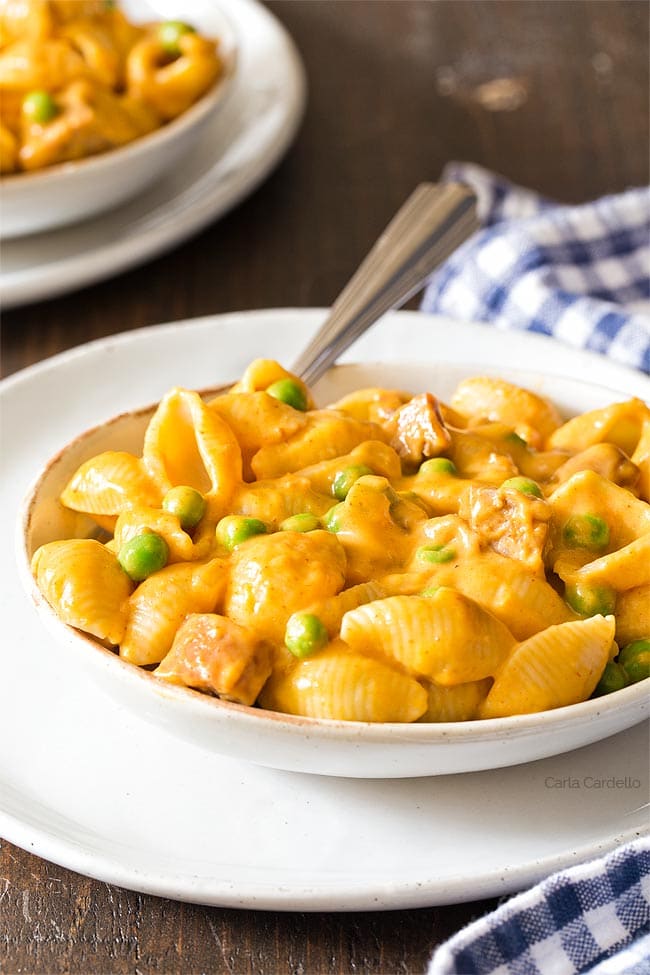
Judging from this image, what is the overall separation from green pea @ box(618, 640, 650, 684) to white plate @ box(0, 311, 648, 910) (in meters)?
0.15

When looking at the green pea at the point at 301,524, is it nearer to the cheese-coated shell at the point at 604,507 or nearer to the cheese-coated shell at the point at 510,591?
the cheese-coated shell at the point at 510,591

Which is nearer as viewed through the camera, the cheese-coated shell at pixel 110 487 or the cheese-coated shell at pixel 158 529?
the cheese-coated shell at pixel 158 529

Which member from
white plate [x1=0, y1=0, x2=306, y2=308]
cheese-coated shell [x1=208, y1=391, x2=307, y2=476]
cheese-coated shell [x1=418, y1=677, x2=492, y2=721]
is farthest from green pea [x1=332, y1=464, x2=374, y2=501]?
white plate [x1=0, y1=0, x2=306, y2=308]

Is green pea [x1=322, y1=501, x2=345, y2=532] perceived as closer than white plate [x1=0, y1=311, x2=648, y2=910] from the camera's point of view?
No

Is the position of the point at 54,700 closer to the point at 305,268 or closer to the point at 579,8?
the point at 305,268

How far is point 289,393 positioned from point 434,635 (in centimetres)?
55

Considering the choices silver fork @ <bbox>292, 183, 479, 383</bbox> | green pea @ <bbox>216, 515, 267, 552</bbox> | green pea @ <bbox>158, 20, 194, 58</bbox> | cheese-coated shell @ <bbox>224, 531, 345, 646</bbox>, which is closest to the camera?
cheese-coated shell @ <bbox>224, 531, 345, 646</bbox>

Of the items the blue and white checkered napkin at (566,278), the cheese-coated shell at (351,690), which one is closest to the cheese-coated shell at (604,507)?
the cheese-coated shell at (351,690)

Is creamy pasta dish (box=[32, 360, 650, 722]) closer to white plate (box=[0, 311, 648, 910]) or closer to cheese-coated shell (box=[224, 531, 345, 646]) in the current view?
cheese-coated shell (box=[224, 531, 345, 646])

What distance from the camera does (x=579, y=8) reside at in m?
4.18

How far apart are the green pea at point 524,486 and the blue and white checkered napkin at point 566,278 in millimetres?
823

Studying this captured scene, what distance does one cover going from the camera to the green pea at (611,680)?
152 centimetres

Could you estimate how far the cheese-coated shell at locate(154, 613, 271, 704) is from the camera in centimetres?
142

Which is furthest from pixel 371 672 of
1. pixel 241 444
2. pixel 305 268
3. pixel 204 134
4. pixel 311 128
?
pixel 311 128
